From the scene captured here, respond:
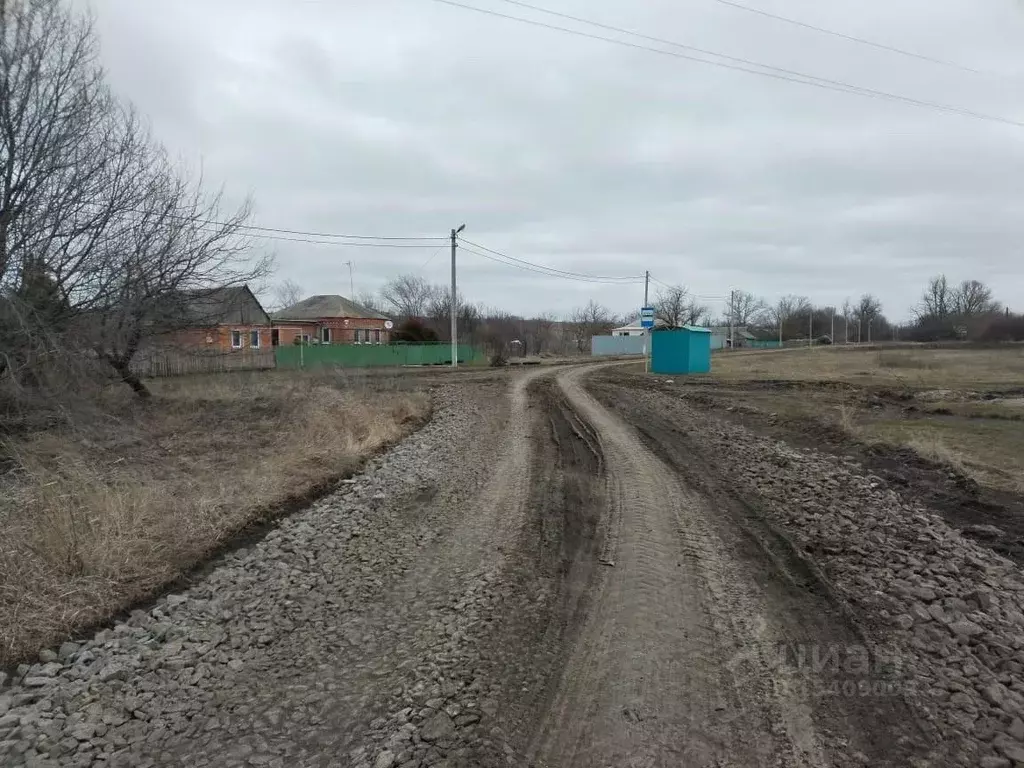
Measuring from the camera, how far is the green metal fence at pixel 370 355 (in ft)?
136

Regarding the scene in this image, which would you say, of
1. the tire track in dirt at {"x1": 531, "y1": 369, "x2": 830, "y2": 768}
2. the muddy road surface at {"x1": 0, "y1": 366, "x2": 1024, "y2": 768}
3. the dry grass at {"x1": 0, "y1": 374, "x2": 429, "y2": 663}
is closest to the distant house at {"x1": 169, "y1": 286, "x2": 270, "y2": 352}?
the dry grass at {"x1": 0, "y1": 374, "x2": 429, "y2": 663}

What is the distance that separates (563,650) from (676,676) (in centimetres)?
73

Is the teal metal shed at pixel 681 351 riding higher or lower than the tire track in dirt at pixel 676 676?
higher

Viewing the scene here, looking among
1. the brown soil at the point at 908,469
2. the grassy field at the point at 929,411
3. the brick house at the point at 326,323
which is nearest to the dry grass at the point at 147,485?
the brown soil at the point at 908,469

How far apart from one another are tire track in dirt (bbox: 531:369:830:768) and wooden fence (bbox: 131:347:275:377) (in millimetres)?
18640

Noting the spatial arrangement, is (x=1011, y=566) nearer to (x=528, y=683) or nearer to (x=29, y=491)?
(x=528, y=683)

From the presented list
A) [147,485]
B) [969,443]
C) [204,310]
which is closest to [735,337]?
[204,310]

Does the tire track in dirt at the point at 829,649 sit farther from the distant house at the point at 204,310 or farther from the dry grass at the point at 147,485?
the distant house at the point at 204,310

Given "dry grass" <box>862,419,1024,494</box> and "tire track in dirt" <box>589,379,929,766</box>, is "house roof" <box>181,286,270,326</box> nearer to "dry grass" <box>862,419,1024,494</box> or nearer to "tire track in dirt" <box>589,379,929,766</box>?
"tire track in dirt" <box>589,379,929,766</box>

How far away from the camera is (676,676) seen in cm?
364

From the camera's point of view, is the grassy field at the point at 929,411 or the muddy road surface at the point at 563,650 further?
the grassy field at the point at 929,411

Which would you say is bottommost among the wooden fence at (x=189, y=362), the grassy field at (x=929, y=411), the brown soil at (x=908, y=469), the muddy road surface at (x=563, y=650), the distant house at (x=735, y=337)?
the muddy road surface at (x=563, y=650)

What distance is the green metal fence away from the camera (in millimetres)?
41312

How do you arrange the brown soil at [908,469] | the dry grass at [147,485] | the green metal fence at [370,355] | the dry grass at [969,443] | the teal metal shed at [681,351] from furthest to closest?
the green metal fence at [370,355], the teal metal shed at [681,351], the dry grass at [969,443], the brown soil at [908,469], the dry grass at [147,485]
